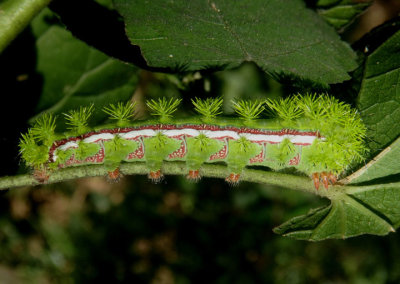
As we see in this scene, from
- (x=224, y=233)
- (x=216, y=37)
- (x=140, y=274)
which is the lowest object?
Answer: (x=140, y=274)

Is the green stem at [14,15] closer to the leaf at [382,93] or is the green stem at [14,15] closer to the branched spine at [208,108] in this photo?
the branched spine at [208,108]

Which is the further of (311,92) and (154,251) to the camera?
(154,251)

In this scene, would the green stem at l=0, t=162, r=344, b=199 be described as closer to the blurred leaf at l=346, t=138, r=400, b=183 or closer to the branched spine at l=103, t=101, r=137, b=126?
the blurred leaf at l=346, t=138, r=400, b=183

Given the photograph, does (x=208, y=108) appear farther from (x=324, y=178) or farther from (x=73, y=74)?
(x=73, y=74)

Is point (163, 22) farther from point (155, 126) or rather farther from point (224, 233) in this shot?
→ point (224, 233)

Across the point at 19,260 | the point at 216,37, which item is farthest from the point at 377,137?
the point at 19,260

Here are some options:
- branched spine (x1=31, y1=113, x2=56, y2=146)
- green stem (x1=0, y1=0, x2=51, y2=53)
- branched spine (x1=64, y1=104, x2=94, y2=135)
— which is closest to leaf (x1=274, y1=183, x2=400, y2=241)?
branched spine (x1=64, y1=104, x2=94, y2=135)
